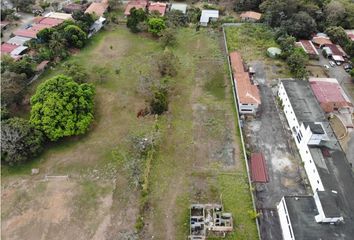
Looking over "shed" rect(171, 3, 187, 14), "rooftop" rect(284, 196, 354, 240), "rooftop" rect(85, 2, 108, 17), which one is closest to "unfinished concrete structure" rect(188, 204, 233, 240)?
"rooftop" rect(284, 196, 354, 240)

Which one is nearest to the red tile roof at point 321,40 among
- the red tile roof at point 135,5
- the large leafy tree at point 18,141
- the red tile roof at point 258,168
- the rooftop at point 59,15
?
the red tile roof at point 258,168

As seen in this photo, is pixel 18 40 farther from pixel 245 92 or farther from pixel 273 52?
pixel 273 52

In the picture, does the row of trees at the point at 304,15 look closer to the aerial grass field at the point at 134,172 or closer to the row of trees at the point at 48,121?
the aerial grass field at the point at 134,172

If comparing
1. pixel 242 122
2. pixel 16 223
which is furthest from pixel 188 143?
pixel 16 223

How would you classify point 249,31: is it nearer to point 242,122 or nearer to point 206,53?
point 206,53

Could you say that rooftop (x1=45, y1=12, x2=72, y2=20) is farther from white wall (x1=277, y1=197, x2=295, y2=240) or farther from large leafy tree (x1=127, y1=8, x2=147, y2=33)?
white wall (x1=277, y1=197, x2=295, y2=240)

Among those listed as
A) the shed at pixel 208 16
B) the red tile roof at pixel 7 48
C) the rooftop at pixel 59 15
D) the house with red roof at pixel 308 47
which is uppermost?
the rooftop at pixel 59 15
